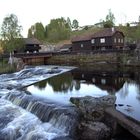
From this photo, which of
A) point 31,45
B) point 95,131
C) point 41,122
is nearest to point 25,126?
point 41,122

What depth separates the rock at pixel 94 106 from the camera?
1853cm

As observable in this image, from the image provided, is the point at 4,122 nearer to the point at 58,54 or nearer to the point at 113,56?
the point at 113,56

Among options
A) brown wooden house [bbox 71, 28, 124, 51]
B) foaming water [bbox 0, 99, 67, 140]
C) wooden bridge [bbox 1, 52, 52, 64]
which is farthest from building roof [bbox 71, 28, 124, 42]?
foaming water [bbox 0, 99, 67, 140]

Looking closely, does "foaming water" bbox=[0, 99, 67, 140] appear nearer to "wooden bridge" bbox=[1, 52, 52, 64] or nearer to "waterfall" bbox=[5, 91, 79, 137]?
"waterfall" bbox=[5, 91, 79, 137]

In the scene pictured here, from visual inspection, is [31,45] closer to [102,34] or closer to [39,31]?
[102,34]

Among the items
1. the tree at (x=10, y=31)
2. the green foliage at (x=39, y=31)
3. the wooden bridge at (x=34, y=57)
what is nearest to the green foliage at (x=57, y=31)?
the green foliage at (x=39, y=31)

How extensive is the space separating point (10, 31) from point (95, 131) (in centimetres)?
6970

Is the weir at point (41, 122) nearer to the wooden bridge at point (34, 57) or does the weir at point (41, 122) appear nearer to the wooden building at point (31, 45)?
the wooden bridge at point (34, 57)

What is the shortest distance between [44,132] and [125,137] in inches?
206

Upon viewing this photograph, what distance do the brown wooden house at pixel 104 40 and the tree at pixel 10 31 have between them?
23.5 m

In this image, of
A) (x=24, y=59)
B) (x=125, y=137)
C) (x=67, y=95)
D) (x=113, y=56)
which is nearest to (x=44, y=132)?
(x=125, y=137)

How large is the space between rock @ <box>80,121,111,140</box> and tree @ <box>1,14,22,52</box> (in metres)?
67.6

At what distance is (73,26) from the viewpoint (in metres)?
181

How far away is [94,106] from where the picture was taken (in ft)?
61.3
